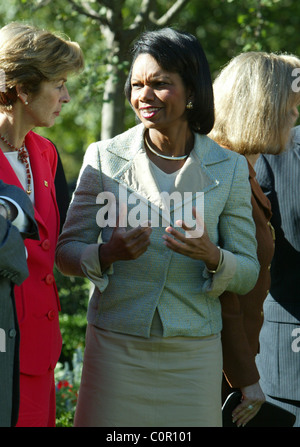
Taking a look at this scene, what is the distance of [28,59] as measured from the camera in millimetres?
3094

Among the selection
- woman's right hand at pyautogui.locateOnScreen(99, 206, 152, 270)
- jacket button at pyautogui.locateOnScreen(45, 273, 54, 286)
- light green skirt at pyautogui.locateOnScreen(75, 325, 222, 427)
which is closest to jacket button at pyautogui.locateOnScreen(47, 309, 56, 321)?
jacket button at pyautogui.locateOnScreen(45, 273, 54, 286)

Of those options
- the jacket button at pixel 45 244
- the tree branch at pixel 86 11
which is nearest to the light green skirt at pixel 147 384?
the jacket button at pixel 45 244

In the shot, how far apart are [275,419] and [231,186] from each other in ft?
3.63

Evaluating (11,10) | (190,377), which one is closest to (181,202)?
(190,377)

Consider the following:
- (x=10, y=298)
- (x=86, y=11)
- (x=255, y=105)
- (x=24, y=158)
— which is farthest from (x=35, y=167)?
(x=86, y=11)

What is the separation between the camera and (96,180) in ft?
9.96

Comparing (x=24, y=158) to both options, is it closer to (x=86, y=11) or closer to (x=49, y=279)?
(x=49, y=279)

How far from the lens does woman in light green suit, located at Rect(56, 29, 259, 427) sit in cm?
290

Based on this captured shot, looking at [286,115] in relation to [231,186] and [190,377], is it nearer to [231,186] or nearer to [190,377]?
[231,186]

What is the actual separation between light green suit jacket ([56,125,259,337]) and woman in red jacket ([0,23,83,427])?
0.15 metres

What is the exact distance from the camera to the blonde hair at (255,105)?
12.0ft

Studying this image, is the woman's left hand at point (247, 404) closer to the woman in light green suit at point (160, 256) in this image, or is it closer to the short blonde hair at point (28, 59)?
the woman in light green suit at point (160, 256)

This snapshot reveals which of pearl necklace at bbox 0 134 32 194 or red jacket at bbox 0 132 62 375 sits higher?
pearl necklace at bbox 0 134 32 194

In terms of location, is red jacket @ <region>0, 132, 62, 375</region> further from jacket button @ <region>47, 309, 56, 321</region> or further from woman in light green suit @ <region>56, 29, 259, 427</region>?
woman in light green suit @ <region>56, 29, 259, 427</region>
